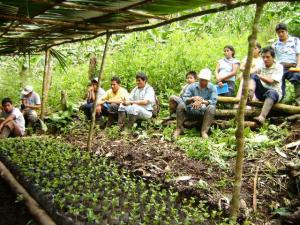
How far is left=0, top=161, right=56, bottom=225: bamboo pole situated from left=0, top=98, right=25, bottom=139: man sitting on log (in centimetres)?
282

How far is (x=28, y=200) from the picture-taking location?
15.7ft

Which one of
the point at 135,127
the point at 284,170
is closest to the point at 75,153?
the point at 135,127

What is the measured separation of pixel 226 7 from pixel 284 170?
8.13 ft

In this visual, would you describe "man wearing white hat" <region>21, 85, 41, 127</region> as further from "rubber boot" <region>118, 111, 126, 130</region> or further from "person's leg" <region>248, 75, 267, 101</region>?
"person's leg" <region>248, 75, 267, 101</region>

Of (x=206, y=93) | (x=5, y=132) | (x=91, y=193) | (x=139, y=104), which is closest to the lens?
(x=91, y=193)

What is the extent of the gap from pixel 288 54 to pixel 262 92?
86 centimetres

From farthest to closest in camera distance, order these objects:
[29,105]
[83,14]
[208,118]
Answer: [29,105]
[208,118]
[83,14]

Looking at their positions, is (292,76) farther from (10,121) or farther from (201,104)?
(10,121)

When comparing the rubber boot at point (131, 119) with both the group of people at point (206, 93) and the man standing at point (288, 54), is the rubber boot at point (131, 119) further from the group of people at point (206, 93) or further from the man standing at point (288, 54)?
the man standing at point (288, 54)

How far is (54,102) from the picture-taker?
1202 cm

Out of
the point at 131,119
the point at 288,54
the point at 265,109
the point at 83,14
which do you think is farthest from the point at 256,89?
the point at 83,14

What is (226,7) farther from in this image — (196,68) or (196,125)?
(196,68)

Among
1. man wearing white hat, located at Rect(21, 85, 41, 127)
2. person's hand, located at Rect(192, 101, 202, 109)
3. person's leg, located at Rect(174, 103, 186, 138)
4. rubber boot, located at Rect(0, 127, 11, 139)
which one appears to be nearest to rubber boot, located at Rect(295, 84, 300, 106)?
person's hand, located at Rect(192, 101, 202, 109)

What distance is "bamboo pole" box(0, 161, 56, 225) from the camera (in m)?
4.21
